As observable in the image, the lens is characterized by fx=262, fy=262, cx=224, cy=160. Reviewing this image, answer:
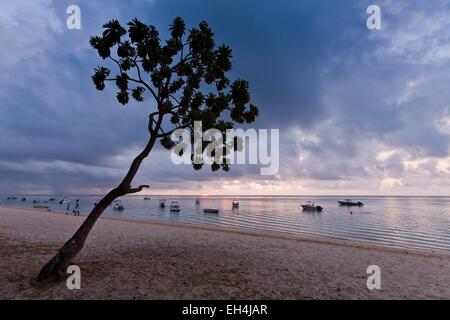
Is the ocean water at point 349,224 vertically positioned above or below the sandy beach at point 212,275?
below

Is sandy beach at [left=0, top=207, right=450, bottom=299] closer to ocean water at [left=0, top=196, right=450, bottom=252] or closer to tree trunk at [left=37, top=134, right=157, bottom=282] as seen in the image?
tree trunk at [left=37, top=134, right=157, bottom=282]

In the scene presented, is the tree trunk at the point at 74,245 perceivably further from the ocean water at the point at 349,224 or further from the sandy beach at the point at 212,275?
Result: the ocean water at the point at 349,224

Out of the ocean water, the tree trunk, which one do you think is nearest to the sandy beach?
the tree trunk

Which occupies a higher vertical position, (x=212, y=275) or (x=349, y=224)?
(x=212, y=275)

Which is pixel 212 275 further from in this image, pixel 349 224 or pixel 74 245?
pixel 349 224

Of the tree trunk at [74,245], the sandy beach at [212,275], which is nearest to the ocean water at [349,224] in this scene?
the sandy beach at [212,275]

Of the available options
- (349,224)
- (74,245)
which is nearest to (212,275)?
(74,245)

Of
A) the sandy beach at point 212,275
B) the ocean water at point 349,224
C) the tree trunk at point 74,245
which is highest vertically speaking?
the tree trunk at point 74,245

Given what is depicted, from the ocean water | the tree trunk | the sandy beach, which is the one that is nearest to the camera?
the sandy beach

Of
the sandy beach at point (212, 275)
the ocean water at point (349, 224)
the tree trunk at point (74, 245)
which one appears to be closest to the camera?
Result: the sandy beach at point (212, 275)

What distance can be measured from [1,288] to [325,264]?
13.8 metres

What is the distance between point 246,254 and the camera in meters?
15.3
